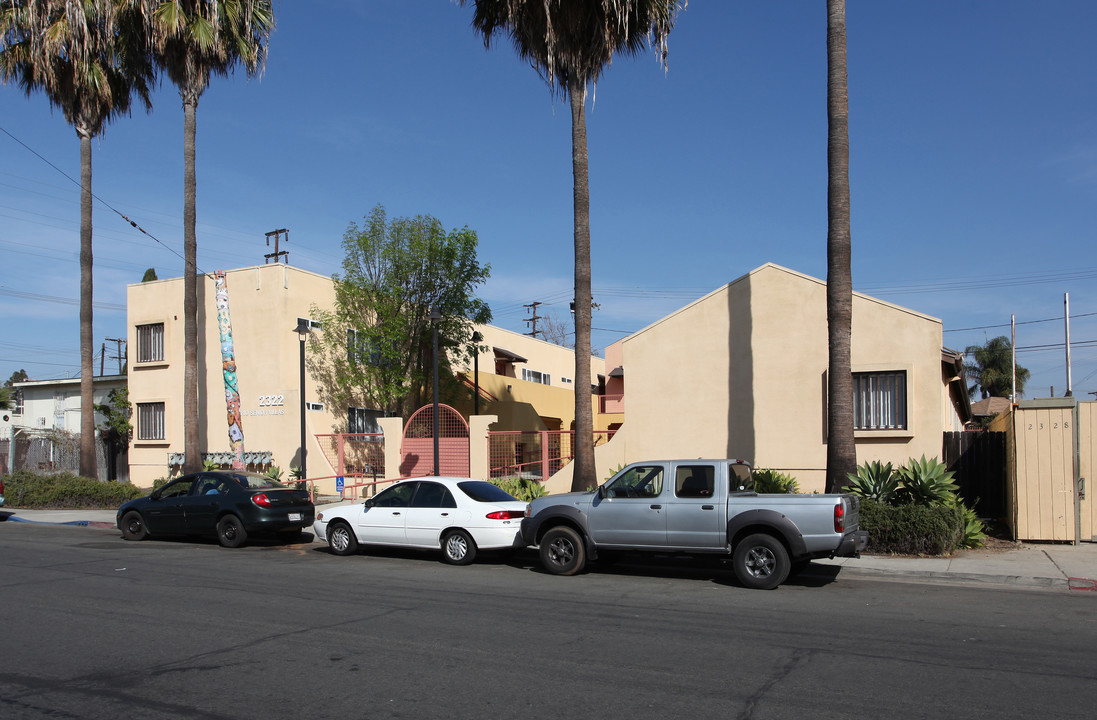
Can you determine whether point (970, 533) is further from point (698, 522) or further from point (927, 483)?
point (698, 522)

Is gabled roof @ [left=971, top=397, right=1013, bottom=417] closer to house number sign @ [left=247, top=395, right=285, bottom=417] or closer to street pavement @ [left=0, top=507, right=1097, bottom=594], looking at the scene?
→ street pavement @ [left=0, top=507, right=1097, bottom=594]

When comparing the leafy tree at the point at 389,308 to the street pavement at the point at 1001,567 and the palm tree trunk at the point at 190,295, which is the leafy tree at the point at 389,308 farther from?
the street pavement at the point at 1001,567

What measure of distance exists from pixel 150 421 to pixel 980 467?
24.9 meters

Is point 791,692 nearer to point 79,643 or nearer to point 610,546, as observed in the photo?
point 610,546

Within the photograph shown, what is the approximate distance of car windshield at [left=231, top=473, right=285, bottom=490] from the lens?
15617 millimetres

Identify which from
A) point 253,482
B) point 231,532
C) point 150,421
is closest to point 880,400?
point 253,482

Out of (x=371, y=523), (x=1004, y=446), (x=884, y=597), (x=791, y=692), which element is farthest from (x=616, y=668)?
(x=1004, y=446)

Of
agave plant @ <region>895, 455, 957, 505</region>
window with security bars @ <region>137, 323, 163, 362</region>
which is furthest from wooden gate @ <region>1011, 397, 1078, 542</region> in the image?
window with security bars @ <region>137, 323, 163, 362</region>

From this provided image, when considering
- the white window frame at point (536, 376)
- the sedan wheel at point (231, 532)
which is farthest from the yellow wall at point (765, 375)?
the white window frame at point (536, 376)

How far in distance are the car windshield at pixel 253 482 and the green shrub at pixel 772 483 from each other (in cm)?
933

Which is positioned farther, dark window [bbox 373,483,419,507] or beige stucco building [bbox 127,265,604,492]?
beige stucco building [bbox 127,265,604,492]

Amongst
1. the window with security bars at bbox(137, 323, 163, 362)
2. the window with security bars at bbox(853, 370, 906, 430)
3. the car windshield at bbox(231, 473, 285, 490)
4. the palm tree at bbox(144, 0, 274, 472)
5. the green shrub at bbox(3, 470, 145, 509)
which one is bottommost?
the green shrub at bbox(3, 470, 145, 509)

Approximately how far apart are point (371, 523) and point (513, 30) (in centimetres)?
1042

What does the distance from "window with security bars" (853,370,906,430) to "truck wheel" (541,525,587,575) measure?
767 centimetres
